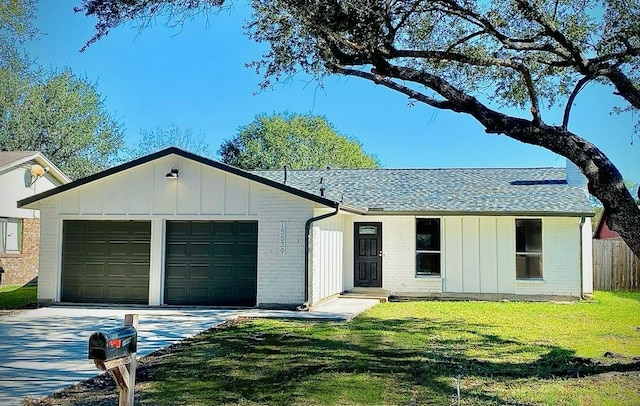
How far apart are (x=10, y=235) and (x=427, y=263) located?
14696 millimetres

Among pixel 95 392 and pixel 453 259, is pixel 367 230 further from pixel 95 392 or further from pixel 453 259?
pixel 95 392

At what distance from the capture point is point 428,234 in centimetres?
1677

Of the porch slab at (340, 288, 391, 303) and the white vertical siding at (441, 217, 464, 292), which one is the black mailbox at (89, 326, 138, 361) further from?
the white vertical siding at (441, 217, 464, 292)

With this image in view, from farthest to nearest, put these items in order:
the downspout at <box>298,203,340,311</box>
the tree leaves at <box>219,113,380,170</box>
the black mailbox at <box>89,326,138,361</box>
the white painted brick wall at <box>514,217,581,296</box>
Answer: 1. the tree leaves at <box>219,113,380,170</box>
2. the white painted brick wall at <box>514,217,581,296</box>
3. the downspout at <box>298,203,340,311</box>
4. the black mailbox at <box>89,326,138,361</box>

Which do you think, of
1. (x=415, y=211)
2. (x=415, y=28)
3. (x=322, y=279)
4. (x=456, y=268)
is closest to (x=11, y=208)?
(x=322, y=279)

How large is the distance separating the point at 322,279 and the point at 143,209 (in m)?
4.73

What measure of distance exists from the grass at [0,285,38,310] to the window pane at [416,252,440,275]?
10.4 metres

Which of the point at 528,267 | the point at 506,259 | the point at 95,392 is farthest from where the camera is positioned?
the point at 528,267

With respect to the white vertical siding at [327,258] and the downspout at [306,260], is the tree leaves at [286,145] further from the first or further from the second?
the downspout at [306,260]

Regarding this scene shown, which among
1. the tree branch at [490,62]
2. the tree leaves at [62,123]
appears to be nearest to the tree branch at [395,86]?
the tree branch at [490,62]

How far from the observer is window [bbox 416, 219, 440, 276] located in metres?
16.6

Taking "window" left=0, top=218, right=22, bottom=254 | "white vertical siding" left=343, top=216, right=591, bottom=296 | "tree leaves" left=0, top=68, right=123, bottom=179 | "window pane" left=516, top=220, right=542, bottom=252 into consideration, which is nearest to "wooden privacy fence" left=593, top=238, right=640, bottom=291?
"white vertical siding" left=343, top=216, right=591, bottom=296

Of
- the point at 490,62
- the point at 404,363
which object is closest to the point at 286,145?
the point at 490,62

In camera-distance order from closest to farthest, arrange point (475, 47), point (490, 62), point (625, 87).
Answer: point (625, 87) < point (490, 62) < point (475, 47)
